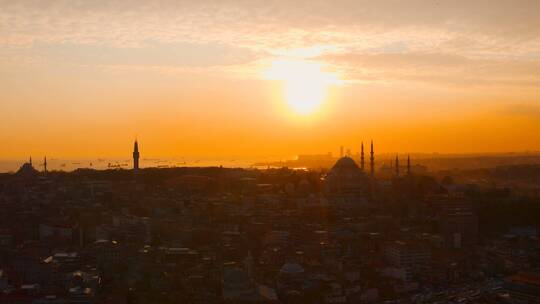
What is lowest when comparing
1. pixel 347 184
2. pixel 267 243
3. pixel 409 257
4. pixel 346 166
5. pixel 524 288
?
pixel 524 288

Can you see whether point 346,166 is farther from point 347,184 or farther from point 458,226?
point 458,226

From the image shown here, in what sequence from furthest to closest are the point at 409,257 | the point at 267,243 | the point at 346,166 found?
the point at 346,166 < the point at 267,243 < the point at 409,257

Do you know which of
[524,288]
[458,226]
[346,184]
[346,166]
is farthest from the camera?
[346,166]

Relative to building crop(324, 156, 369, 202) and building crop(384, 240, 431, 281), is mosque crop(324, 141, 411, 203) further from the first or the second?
building crop(384, 240, 431, 281)

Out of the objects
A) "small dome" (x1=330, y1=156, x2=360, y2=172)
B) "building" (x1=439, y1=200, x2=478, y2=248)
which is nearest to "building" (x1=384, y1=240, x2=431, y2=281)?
"building" (x1=439, y1=200, x2=478, y2=248)

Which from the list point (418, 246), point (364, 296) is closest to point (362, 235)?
point (418, 246)

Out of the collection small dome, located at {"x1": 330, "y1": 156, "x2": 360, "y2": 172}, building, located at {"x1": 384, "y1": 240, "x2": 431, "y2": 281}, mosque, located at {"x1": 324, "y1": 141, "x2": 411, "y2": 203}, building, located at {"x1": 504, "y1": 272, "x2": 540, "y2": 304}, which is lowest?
building, located at {"x1": 504, "y1": 272, "x2": 540, "y2": 304}

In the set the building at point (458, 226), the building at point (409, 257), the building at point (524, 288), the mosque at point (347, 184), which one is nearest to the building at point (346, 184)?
the mosque at point (347, 184)

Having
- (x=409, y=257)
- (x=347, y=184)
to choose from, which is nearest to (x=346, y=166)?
(x=347, y=184)

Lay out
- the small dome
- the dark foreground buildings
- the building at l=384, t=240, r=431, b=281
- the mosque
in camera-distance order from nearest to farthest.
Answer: the dark foreground buildings
the building at l=384, t=240, r=431, b=281
the mosque
the small dome

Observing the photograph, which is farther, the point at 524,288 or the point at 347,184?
the point at 347,184

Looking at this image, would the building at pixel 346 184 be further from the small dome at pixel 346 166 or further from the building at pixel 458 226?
the building at pixel 458 226
